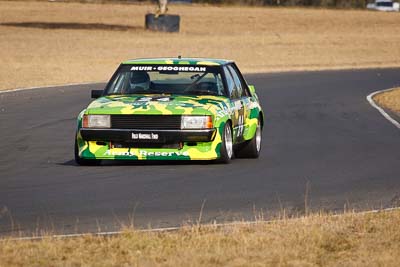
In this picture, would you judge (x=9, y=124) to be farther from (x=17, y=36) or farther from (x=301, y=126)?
(x=17, y=36)

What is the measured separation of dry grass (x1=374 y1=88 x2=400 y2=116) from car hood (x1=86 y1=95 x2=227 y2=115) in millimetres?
9897

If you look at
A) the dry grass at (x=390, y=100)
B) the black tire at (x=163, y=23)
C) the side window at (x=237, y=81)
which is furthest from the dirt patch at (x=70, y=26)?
the side window at (x=237, y=81)

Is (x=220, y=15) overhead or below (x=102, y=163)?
below

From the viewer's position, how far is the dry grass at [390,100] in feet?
82.4

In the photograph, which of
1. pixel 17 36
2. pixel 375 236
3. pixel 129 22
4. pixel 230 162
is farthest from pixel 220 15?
pixel 375 236

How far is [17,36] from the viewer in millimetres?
52344

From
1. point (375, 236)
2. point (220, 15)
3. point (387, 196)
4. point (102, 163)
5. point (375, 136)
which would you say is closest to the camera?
point (375, 236)

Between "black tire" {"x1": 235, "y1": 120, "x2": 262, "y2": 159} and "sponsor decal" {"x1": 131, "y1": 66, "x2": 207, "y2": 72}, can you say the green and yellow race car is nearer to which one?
"sponsor decal" {"x1": 131, "y1": 66, "x2": 207, "y2": 72}

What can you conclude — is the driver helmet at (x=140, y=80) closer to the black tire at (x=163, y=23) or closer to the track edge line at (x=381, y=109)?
the track edge line at (x=381, y=109)

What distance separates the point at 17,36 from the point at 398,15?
30505 millimetres

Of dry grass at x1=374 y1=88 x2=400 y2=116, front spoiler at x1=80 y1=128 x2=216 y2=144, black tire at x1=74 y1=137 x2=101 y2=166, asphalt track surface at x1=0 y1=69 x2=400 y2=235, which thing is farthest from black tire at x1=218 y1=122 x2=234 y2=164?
dry grass at x1=374 y1=88 x2=400 y2=116

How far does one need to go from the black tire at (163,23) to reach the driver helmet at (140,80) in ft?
144

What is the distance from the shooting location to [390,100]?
2723cm

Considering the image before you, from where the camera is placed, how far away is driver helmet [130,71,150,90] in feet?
49.1
